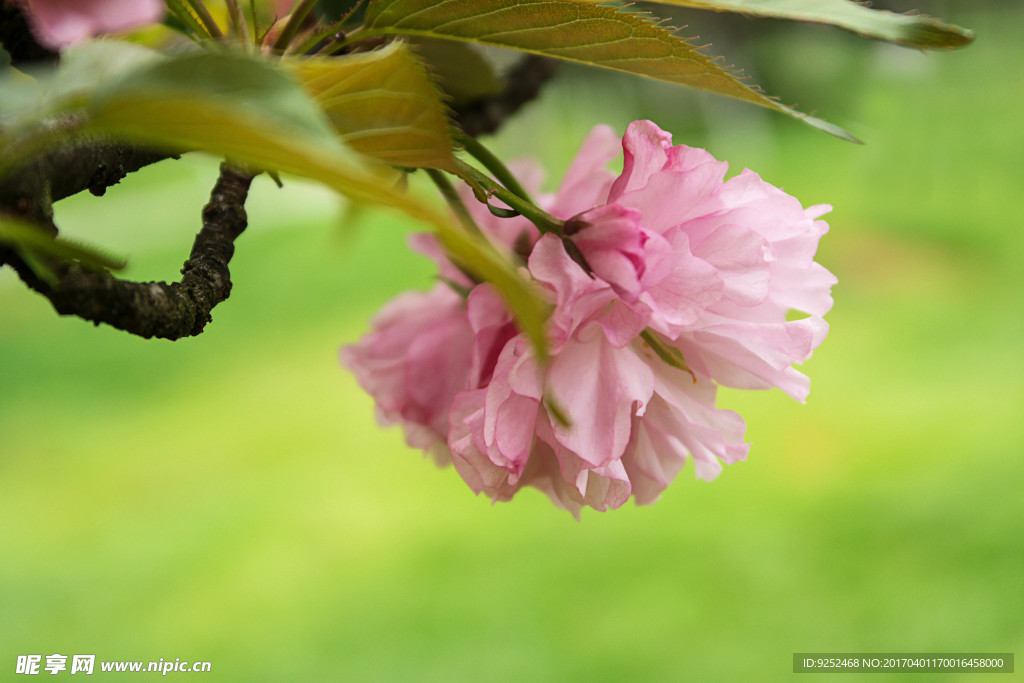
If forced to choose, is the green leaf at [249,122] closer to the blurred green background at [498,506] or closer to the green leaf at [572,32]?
the green leaf at [572,32]

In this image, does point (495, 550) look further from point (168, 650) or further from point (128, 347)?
point (128, 347)

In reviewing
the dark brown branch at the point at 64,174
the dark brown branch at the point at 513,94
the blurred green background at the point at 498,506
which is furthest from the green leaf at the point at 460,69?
the blurred green background at the point at 498,506

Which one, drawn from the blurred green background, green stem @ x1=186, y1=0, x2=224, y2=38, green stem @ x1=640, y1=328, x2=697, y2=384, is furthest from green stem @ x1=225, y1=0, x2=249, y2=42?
the blurred green background

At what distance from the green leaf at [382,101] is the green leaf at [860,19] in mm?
70

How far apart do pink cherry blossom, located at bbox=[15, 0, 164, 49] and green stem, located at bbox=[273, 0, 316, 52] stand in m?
0.07

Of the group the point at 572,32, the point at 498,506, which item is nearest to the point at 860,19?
the point at 572,32

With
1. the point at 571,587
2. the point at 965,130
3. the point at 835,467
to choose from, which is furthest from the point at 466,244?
the point at 965,130

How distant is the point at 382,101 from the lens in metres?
0.12

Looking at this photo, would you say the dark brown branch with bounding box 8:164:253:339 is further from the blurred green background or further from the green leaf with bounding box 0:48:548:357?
the blurred green background

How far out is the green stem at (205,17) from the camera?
0.18 m

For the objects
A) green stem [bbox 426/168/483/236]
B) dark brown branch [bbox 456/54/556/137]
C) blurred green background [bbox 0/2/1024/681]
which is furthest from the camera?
blurred green background [bbox 0/2/1024/681]

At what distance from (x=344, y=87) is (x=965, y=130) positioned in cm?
248

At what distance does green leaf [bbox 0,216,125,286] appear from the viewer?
0.10 metres

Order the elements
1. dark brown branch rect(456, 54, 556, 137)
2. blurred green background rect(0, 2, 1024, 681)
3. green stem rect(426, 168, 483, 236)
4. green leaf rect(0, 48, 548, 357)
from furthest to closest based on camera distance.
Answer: blurred green background rect(0, 2, 1024, 681) → dark brown branch rect(456, 54, 556, 137) → green stem rect(426, 168, 483, 236) → green leaf rect(0, 48, 548, 357)
